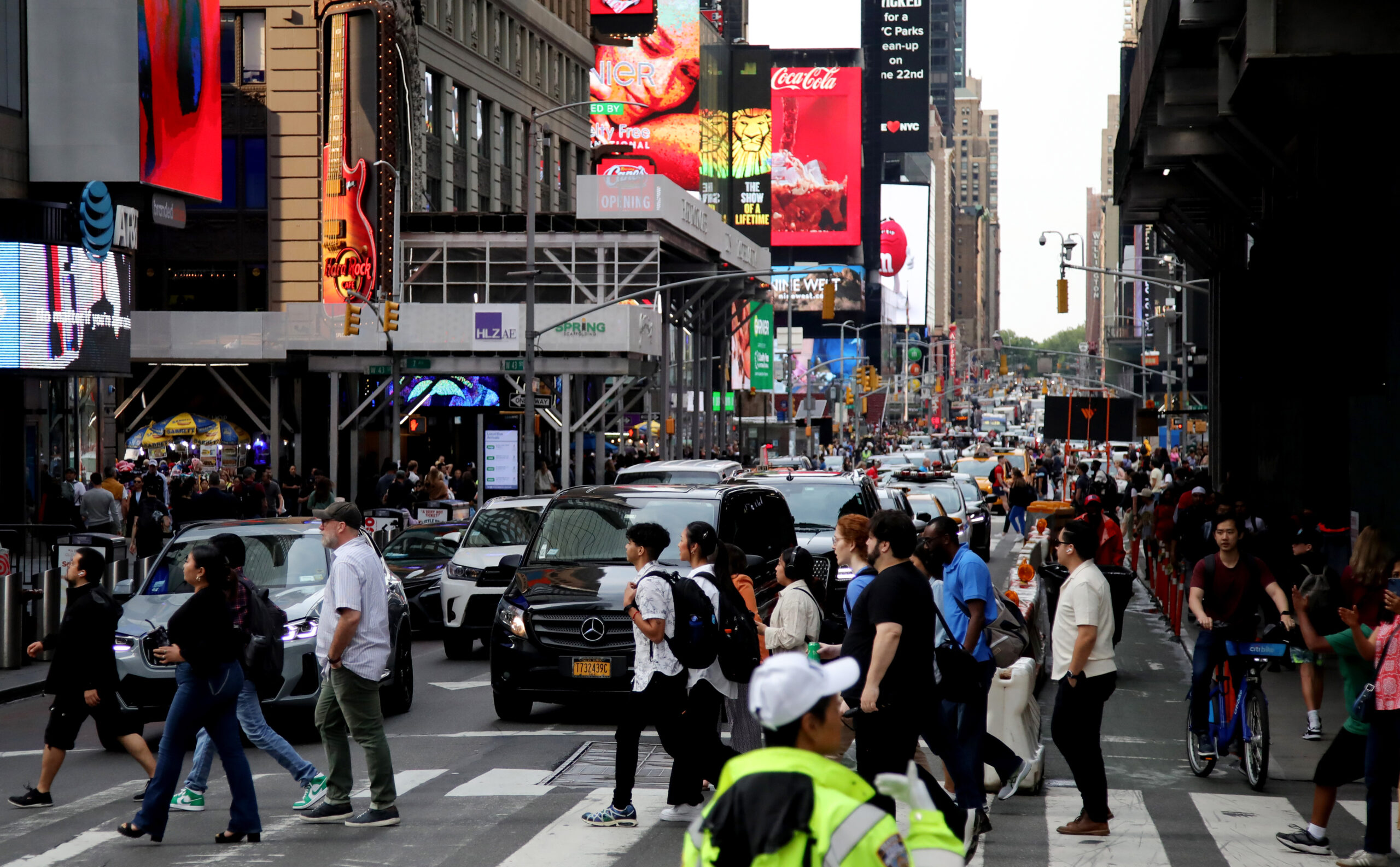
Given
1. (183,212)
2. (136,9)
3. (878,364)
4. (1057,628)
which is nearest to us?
(1057,628)

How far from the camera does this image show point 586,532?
13258 mm

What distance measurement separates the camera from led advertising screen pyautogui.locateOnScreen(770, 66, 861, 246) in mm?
134125

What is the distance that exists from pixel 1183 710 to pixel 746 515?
4.25 metres

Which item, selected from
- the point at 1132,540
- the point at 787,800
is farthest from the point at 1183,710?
the point at 1132,540

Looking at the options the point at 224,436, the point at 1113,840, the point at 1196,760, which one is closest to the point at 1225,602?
the point at 1196,760

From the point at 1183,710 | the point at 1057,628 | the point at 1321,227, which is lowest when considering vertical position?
the point at 1183,710

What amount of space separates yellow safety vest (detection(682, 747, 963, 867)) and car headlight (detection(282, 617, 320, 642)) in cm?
854

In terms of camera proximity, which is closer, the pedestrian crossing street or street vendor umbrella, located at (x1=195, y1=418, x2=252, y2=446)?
the pedestrian crossing street

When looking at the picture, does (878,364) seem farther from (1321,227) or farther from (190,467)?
(1321,227)

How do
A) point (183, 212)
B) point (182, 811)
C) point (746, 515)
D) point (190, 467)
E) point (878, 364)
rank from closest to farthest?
point (182, 811) < point (746, 515) < point (183, 212) < point (190, 467) < point (878, 364)

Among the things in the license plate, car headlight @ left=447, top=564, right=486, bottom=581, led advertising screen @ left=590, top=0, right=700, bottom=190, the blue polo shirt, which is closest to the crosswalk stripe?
the blue polo shirt

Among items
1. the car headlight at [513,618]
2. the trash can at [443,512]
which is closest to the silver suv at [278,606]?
the car headlight at [513,618]

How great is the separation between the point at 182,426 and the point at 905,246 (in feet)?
471

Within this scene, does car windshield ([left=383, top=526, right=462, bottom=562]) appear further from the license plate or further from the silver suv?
Result: the license plate
